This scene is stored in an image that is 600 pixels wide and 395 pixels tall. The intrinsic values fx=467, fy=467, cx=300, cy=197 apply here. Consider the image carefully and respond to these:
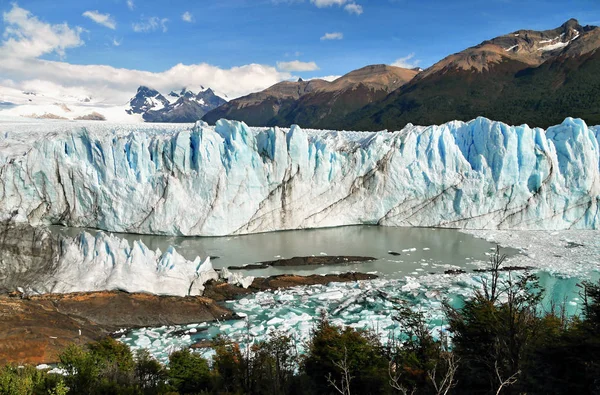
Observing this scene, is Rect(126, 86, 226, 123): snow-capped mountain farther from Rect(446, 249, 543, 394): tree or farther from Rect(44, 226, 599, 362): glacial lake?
Rect(446, 249, 543, 394): tree

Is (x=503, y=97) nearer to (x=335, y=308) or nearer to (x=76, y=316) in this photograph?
(x=335, y=308)

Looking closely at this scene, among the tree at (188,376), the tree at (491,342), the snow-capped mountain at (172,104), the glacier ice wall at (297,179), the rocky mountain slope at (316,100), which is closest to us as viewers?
the tree at (491,342)

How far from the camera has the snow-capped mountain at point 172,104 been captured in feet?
508

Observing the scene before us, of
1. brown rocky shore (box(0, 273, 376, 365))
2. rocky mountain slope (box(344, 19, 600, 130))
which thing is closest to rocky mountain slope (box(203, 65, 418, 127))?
rocky mountain slope (box(344, 19, 600, 130))

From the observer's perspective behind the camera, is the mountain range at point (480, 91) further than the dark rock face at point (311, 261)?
Yes

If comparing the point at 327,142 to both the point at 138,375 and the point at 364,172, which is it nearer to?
the point at 364,172

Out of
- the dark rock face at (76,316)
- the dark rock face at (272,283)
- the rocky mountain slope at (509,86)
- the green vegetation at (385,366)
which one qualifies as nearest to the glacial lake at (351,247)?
the dark rock face at (272,283)

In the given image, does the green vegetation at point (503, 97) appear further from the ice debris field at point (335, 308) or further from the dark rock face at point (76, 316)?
the dark rock face at point (76, 316)

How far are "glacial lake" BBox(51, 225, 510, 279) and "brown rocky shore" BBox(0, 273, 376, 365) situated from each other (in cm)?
354

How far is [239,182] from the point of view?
19.8 metres

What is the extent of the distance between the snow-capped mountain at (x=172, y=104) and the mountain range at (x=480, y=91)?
2206 inches

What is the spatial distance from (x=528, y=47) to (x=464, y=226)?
225 feet

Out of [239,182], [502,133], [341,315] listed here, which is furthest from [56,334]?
[502,133]

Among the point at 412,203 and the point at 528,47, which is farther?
the point at 528,47
